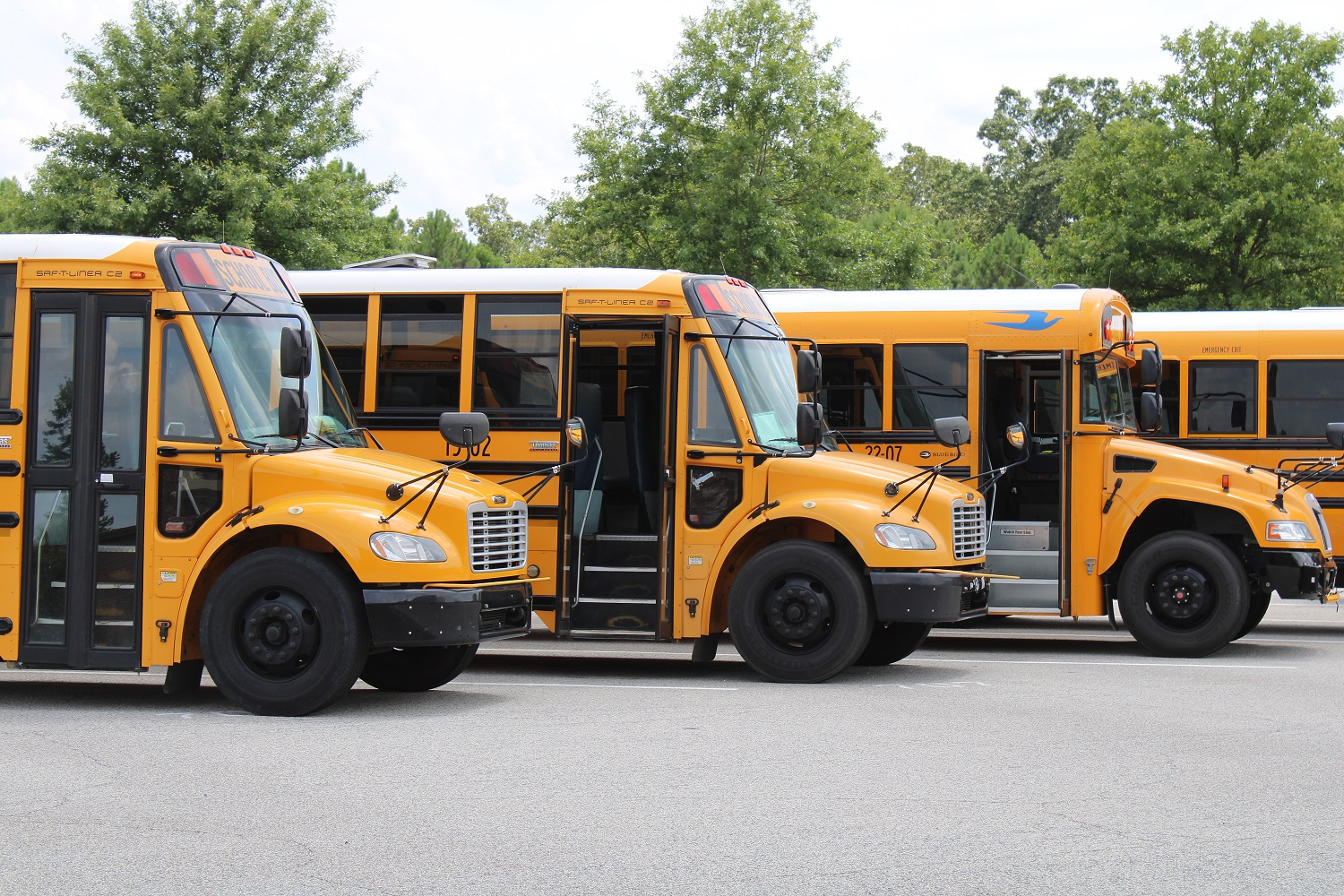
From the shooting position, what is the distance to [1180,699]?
410 inches

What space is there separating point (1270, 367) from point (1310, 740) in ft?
26.5

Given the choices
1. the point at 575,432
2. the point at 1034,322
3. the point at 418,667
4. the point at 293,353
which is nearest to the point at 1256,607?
the point at 1034,322

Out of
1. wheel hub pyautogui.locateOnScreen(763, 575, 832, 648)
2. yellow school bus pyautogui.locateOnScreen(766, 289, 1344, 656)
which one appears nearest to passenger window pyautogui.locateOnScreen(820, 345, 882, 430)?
yellow school bus pyautogui.locateOnScreen(766, 289, 1344, 656)

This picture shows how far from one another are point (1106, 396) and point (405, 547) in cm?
726

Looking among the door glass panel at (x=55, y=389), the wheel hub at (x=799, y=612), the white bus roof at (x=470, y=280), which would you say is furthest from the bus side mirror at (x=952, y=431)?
the door glass panel at (x=55, y=389)

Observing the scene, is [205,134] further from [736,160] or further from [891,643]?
[891,643]

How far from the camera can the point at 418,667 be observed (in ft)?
34.5

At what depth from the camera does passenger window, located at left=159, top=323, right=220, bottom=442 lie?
959 cm

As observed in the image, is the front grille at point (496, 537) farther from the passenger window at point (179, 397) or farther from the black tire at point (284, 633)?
the passenger window at point (179, 397)

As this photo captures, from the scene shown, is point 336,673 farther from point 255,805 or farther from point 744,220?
point 744,220

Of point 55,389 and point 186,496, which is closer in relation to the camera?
point 186,496

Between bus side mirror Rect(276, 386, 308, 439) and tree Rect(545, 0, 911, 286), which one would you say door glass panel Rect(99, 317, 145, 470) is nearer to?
bus side mirror Rect(276, 386, 308, 439)

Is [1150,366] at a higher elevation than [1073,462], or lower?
higher

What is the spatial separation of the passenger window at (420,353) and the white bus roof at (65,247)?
318 centimetres
